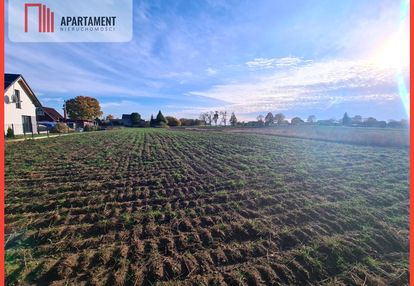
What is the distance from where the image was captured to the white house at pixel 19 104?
61.7ft

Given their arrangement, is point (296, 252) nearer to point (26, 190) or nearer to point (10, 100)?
point (26, 190)

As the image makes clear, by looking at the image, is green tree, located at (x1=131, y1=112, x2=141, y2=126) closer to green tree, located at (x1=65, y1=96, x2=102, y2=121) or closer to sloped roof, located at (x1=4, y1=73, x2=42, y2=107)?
green tree, located at (x1=65, y1=96, x2=102, y2=121)

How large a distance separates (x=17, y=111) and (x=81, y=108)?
42.3m

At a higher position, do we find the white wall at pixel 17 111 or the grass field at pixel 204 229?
the white wall at pixel 17 111

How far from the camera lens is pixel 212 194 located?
5.75m

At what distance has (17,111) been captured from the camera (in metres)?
20.2

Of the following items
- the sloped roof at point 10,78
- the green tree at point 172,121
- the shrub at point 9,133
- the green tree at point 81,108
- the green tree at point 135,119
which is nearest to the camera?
the shrub at point 9,133

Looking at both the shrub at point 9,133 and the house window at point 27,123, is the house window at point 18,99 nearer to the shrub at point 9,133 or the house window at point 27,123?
the house window at point 27,123

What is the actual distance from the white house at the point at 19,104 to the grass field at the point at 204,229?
15.9 m

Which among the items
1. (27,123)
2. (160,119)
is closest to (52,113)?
(27,123)

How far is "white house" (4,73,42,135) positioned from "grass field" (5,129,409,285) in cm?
1590

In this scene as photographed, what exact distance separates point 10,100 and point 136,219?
2231 cm

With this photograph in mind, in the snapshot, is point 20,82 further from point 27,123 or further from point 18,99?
point 27,123

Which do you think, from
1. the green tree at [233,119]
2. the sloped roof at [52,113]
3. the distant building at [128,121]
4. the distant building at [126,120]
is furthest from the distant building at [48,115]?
the green tree at [233,119]
